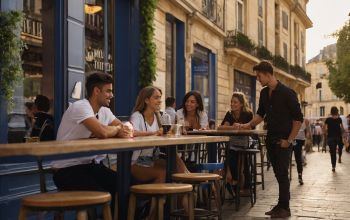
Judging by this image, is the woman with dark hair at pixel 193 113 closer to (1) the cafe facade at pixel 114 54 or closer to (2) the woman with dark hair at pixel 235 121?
(2) the woman with dark hair at pixel 235 121

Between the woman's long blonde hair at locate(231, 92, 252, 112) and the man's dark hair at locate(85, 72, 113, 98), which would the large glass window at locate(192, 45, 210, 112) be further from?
the man's dark hair at locate(85, 72, 113, 98)

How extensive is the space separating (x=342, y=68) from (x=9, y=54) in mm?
31425

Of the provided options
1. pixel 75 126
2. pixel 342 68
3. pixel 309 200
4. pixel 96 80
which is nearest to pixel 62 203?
pixel 75 126

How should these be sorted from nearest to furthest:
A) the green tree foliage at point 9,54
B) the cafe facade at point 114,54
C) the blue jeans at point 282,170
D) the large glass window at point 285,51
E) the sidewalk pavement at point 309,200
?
the green tree foliage at point 9,54 < the cafe facade at point 114,54 < the blue jeans at point 282,170 < the sidewalk pavement at point 309,200 < the large glass window at point 285,51

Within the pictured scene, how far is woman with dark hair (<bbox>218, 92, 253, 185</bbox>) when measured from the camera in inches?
328

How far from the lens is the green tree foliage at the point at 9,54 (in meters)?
5.59

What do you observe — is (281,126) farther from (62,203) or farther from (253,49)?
(253,49)

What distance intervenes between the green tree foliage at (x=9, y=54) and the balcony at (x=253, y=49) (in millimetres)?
13636

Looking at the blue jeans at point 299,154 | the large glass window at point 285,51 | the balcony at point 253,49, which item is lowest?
the blue jeans at point 299,154

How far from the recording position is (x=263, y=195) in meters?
8.98

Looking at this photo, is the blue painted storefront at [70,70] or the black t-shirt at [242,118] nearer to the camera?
the blue painted storefront at [70,70]

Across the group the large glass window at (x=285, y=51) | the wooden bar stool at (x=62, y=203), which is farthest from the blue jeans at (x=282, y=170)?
the large glass window at (x=285, y=51)

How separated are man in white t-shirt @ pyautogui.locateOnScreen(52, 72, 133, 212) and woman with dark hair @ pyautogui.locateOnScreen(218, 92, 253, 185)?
3729 millimetres

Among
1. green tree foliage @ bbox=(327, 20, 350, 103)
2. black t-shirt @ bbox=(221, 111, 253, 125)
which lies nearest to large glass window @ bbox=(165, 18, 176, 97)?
black t-shirt @ bbox=(221, 111, 253, 125)
